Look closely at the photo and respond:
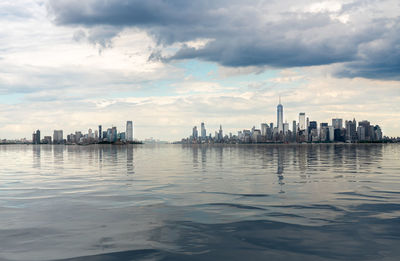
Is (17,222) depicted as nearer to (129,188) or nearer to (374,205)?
(129,188)

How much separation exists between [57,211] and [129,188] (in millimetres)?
9706

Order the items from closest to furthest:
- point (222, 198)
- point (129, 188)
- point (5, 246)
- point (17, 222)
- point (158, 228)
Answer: point (5, 246) < point (158, 228) < point (17, 222) < point (222, 198) < point (129, 188)

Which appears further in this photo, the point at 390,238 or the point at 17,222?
the point at 17,222

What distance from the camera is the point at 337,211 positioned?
736 inches

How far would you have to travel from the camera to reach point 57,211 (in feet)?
64.5

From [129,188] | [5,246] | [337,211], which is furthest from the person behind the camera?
[129,188]

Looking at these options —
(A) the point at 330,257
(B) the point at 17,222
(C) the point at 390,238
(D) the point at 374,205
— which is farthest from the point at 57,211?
(D) the point at 374,205

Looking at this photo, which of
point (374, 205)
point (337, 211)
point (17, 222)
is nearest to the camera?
point (17, 222)

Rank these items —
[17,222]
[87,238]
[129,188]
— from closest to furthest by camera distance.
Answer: [87,238] → [17,222] → [129,188]

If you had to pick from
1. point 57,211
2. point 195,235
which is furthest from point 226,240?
point 57,211

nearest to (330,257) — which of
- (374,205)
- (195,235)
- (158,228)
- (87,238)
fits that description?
(195,235)

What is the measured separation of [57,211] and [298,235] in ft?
45.2

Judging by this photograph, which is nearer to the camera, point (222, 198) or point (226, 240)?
point (226, 240)

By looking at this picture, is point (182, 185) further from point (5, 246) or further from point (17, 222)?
point (5, 246)
